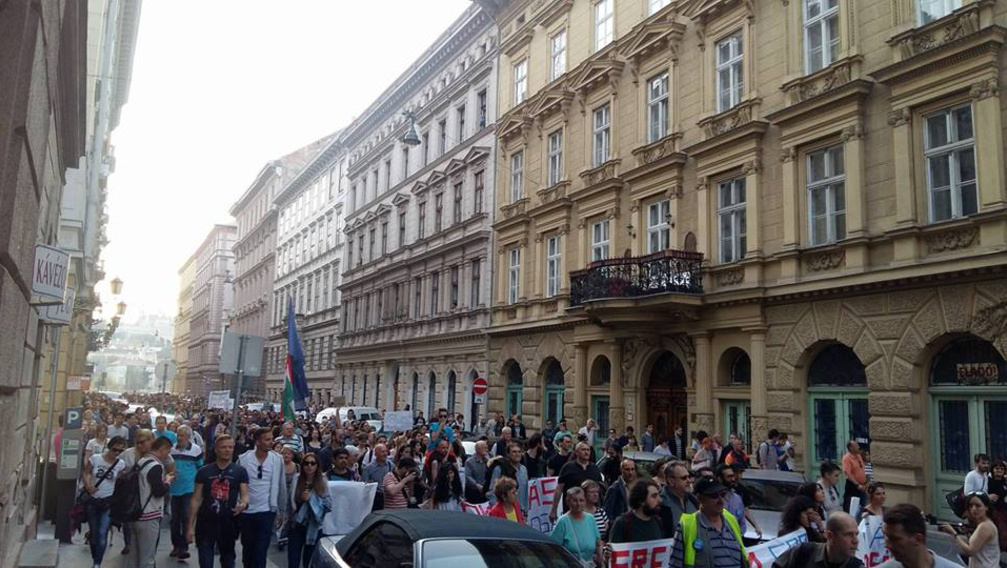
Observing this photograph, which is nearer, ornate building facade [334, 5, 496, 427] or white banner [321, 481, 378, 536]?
white banner [321, 481, 378, 536]

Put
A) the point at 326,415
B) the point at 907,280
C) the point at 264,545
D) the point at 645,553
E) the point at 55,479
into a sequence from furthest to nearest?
1. the point at 326,415
2. the point at 907,280
3. the point at 55,479
4. the point at 264,545
5. the point at 645,553

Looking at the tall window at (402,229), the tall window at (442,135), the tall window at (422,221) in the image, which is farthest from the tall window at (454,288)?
the tall window at (402,229)

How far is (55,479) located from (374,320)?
106 ft

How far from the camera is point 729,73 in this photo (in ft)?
71.6

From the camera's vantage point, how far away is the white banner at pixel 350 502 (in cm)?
1047

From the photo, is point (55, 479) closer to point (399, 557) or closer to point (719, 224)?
point (399, 557)

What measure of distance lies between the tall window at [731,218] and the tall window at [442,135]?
66.9 feet

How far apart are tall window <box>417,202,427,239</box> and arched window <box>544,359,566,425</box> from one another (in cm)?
1423

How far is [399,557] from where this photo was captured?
625 cm

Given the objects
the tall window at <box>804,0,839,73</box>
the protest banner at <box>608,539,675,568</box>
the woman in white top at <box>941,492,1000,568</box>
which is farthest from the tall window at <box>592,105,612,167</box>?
the protest banner at <box>608,539,675,568</box>

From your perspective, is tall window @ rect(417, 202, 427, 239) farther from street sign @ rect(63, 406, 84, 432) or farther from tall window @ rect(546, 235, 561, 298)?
street sign @ rect(63, 406, 84, 432)

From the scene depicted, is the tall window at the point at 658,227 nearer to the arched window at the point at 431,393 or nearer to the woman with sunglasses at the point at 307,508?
the woman with sunglasses at the point at 307,508

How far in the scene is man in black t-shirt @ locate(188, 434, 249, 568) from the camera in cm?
911

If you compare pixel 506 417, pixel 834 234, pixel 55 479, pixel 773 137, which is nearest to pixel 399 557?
pixel 55 479
